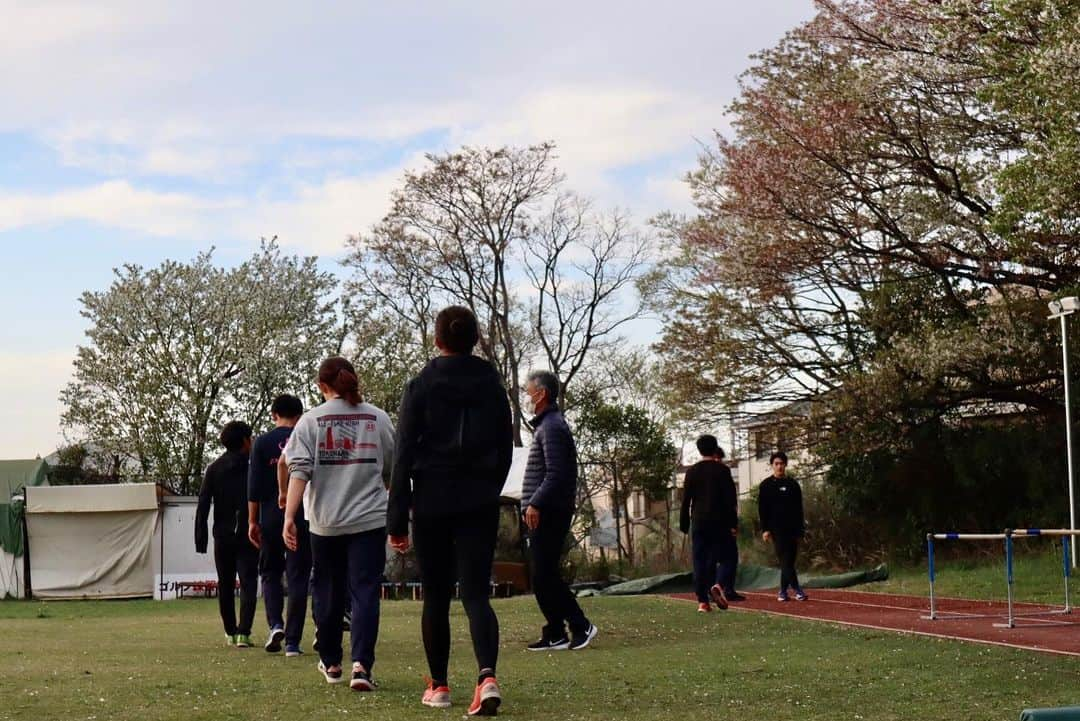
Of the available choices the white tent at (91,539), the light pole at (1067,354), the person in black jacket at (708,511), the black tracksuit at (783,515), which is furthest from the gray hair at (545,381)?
the white tent at (91,539)

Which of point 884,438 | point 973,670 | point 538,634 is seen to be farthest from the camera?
point 884,438

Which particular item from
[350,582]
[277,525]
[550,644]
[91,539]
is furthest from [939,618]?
[91,539]

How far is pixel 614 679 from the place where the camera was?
8.45m

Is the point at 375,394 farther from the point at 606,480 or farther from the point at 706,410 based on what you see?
the point at 706,410

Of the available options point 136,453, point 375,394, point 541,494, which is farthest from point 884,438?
point 136,453

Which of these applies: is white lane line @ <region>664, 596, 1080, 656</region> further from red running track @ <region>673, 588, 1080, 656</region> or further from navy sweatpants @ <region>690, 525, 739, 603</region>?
navy sweatpants @ <region>690, 525, 739, 603</region>

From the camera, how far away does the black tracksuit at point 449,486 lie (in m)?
7.00

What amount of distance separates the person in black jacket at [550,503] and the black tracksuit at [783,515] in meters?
6.88

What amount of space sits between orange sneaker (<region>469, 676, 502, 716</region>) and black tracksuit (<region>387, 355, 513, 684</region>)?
0.28 meters

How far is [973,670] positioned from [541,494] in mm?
3576

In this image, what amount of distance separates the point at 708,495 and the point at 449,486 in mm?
8880

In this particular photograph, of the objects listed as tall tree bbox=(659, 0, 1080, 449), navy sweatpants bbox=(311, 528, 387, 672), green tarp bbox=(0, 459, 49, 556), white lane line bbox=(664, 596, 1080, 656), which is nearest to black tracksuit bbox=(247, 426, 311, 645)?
navy sweatpants bbox=(311, 528, 387, 672)

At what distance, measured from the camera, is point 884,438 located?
90.1 feet

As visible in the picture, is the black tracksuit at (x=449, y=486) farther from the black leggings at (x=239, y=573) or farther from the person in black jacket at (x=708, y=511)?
the person in black jacket at (x=708, y=511)
